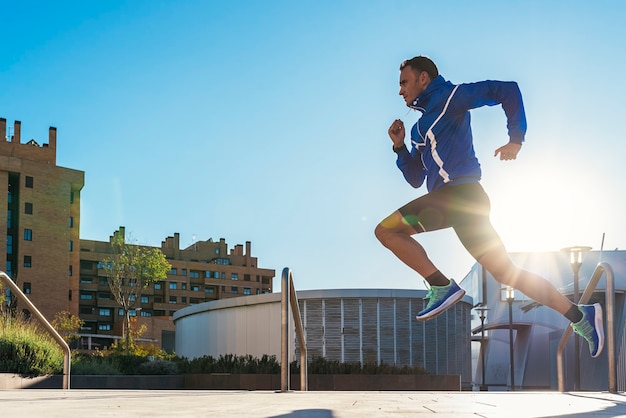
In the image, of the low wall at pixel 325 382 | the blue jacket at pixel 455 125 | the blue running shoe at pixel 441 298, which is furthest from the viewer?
the low wall at pixel 325 382

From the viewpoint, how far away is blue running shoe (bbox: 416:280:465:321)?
520 centimetres

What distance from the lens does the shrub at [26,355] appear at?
522 inches

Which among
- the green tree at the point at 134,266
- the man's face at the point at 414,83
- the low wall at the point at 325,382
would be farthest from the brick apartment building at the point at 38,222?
the man's face at the point at 414,83

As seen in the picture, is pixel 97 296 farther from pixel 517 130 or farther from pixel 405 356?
pixel 517 130

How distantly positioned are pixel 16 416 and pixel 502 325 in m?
54.9

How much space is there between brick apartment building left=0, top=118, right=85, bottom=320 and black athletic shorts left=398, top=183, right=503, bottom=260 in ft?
251

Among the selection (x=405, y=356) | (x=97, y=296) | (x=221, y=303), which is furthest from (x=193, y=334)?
(x=97, y=296)

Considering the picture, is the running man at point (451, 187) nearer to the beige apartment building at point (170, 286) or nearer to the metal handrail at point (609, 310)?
the metal handrail at point (609, 310)

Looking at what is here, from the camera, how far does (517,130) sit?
5.00 meters

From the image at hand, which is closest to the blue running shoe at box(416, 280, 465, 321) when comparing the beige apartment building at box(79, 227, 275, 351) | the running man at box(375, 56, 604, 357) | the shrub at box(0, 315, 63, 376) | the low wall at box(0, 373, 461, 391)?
the running man at box(375, 56, 604, 357)

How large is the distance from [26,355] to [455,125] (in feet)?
34.4

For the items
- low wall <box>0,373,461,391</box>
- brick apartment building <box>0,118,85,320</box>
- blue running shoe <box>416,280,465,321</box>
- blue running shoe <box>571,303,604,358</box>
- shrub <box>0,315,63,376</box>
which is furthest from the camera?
brick apartment building <box>0,118,85,320</box>

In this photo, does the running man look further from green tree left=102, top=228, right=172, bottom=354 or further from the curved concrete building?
green tree left=102, top=228, right=172, bottom=354

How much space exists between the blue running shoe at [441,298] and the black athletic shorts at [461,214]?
39 cm
